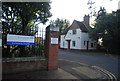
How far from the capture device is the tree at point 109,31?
2064 cm

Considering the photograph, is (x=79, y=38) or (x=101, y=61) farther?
(x=79, y=38)

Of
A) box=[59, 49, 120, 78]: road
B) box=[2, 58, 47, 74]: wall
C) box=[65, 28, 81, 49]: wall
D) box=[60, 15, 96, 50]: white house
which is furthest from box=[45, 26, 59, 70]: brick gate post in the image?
box=[65, 28, 81, 49]: wall

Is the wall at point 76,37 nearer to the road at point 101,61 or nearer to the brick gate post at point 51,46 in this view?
the road at point 101,61

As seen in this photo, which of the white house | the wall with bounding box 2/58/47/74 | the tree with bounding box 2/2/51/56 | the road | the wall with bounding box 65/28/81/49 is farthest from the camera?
the wall with bounding box 65/28/81/49

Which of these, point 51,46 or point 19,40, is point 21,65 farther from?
point 51,46

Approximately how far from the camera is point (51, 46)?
24.8 ft

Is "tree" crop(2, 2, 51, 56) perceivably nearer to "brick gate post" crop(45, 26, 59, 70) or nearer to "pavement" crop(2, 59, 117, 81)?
"brick gate post" crop(45, 26, 59, 70)

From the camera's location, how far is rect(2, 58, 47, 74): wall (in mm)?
6304

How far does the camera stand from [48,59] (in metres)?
→ 7.43

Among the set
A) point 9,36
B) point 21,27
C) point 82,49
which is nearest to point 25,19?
point 21,27

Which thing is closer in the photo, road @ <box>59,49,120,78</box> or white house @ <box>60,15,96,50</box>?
road @ <box>59,49,120,78</box>

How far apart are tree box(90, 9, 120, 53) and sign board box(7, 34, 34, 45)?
17.1 metres

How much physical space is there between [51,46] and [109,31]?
55.5 ft

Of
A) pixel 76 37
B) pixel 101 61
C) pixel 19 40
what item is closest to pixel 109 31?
pixel 76 37
